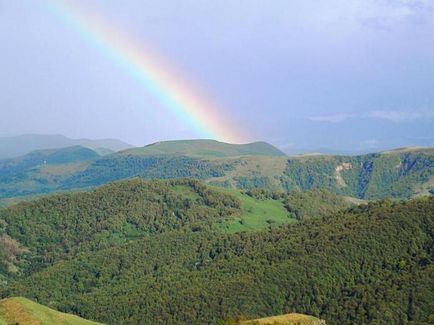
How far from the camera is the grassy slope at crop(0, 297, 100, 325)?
10864 centimetres

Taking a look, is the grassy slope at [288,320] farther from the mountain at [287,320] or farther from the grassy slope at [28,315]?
the grassy slope at [28,315]

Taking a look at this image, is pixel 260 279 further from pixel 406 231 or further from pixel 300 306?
pixel 406 231

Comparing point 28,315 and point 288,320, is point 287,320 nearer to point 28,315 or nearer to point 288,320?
point 288,320

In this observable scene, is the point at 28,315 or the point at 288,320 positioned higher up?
the point at 28,315

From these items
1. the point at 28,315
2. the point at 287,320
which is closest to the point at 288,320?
the point at 287,320

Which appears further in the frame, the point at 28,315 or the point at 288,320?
the point at 288,320

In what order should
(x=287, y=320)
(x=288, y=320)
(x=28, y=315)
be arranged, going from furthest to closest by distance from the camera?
1. (x=288, y=320)
2. (x=287, y=320)
3. (x=28, y=315)

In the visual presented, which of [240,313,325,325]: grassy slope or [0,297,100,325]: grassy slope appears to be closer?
[0,297,100,325]: grassy slope

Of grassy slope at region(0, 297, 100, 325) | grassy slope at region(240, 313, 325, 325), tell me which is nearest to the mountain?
grassy slope at region(240, 313, 325, 325)

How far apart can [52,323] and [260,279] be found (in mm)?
83509

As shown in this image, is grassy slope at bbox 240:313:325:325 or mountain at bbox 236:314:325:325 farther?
grassy slope at bbox 240:313:325:325

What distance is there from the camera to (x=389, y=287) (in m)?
163

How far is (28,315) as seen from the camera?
363ft

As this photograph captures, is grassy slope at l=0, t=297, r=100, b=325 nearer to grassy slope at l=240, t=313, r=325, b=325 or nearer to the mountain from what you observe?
the mountain
